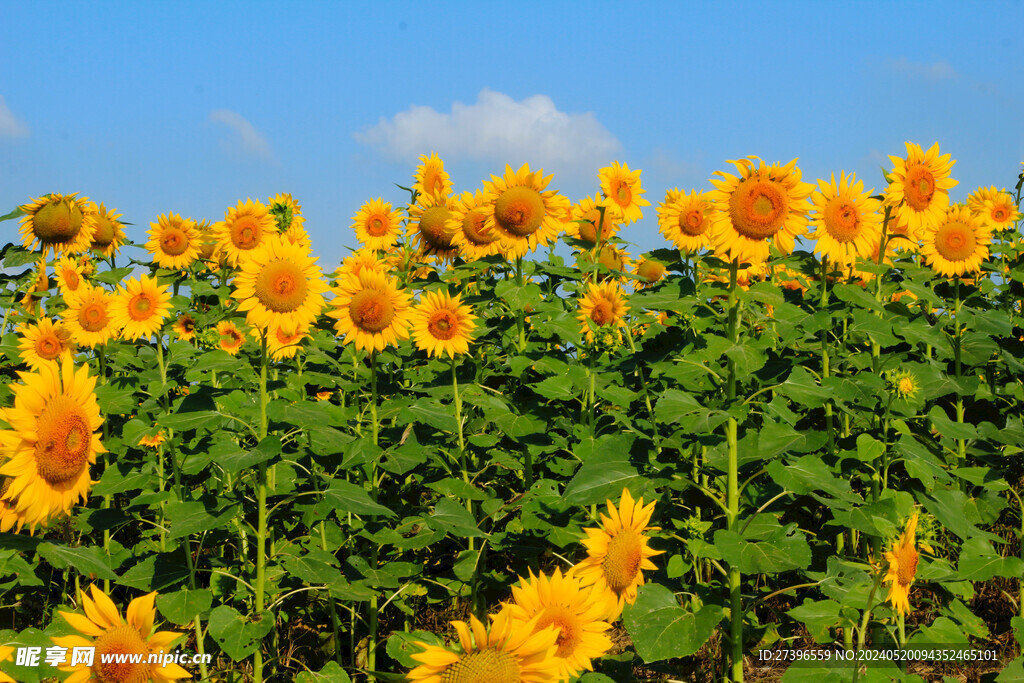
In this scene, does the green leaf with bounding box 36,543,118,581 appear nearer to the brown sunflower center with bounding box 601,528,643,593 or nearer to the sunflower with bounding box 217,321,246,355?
the brown sunflower center with bounding box 601,528,643,593

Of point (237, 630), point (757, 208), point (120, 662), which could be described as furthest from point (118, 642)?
point (757, 208)

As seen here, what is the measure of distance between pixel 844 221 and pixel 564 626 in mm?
2578

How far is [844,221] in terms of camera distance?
396 cm

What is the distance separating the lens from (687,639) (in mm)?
2529

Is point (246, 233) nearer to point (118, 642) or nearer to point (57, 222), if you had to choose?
point (57, 222)

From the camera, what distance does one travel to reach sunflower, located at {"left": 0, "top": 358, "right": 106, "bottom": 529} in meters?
2.62

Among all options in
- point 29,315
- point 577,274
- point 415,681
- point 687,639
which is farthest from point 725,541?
point 29,315

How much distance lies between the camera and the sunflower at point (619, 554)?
282 cm

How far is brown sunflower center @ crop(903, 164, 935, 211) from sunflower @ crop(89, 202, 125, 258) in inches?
210

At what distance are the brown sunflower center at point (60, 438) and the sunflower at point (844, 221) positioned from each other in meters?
3.26

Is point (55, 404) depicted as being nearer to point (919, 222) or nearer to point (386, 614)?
point (386, 614)

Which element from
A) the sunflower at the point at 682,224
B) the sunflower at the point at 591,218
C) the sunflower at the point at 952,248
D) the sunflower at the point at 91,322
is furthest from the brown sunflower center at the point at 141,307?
the sunflower at the point at 952,248

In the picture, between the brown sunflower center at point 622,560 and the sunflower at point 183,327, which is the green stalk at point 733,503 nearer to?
the brown sunflower center at point 622,560

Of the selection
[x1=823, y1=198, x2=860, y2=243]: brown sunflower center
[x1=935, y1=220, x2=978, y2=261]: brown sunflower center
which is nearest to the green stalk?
[x1=823, y1=198, x2=860, y2=243]: brown sunflower center
